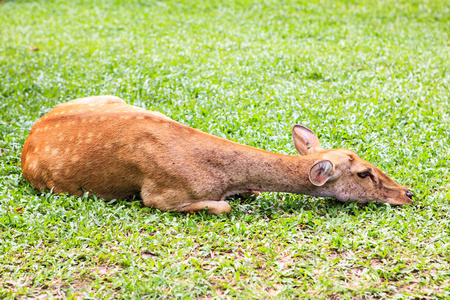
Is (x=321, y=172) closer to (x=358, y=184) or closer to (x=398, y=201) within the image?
(x=358, y=184)

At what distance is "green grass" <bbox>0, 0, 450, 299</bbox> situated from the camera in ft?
12.6

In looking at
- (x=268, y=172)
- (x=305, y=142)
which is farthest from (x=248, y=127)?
(x=268, y=172)

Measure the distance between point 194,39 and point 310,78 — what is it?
134 inches

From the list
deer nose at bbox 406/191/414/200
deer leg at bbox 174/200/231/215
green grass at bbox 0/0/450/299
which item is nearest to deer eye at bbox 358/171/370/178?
green grass at bbox 0/0/450/299

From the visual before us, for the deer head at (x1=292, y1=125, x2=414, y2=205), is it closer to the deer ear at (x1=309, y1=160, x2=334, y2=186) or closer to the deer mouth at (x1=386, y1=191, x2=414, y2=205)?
the deer mouth at (x1=386, y1=191, x2=414, y2=205)

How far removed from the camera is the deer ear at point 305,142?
17.0 ft

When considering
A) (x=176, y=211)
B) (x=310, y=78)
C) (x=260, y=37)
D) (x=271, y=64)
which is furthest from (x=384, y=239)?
(x=260, y=37)

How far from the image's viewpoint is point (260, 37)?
439 inches

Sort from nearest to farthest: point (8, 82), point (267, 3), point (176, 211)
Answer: point (176, 211) → point (8, 82) → point (267, 3)

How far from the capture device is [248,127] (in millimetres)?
6582

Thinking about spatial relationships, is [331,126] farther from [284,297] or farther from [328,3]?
[328,3]

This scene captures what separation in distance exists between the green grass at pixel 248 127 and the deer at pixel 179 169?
0.59 feet

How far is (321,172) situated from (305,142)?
2.21 ft

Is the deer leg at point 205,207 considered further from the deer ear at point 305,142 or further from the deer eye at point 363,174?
the deer eye at point 363,174
